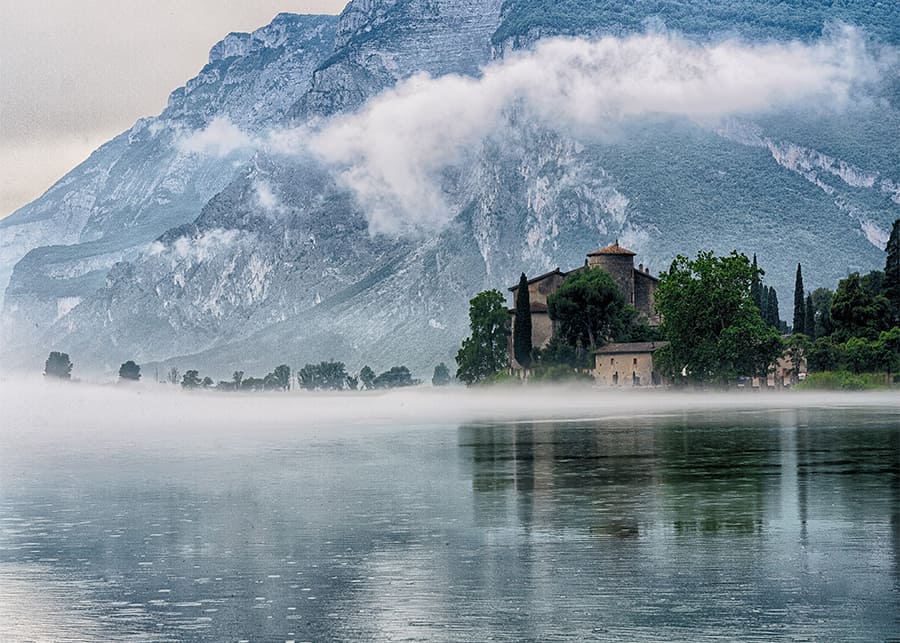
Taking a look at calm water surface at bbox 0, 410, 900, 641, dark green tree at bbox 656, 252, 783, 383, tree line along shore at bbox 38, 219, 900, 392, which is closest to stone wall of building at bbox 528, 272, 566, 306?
tree line along shore at bbox 38, 219, 900, 392

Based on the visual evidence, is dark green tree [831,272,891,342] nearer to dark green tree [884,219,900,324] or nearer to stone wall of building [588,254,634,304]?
dark green tree [884,219,900,324]

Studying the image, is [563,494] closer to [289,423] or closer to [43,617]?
[43,617]

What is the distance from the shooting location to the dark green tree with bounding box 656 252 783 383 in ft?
414

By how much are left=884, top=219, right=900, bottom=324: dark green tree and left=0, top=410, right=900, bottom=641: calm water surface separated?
96.4 metres

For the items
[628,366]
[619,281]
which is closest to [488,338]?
[619,281]

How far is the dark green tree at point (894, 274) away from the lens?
13800 centimetres

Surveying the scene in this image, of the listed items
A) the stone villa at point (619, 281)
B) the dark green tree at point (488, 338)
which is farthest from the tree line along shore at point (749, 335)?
the stone villa at point (619, 281)

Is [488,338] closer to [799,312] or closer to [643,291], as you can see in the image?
[643,291]

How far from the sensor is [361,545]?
25297 millimetres

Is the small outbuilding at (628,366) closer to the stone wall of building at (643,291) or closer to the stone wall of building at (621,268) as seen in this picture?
the stone wall of building at (621,268)

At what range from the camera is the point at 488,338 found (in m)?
172

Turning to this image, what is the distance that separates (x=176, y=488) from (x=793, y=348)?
112m

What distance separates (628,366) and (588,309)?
11.2m

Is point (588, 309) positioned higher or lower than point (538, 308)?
lower
